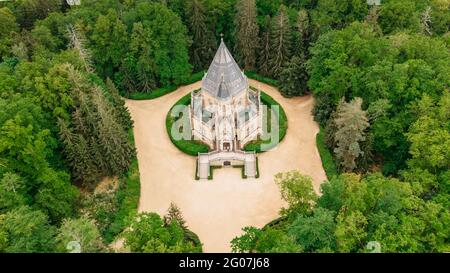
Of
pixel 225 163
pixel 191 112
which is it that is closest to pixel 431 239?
pixel 225 163

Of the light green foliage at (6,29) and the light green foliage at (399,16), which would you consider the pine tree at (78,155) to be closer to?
the light green foliage at (6,29)

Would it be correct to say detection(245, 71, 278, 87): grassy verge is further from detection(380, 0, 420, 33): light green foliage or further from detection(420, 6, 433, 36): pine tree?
detection(420, 6, 433, 36): pine tree

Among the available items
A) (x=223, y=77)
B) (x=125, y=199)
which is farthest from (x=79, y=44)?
(x=125, y=199)

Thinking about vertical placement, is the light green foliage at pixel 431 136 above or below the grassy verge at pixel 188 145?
above

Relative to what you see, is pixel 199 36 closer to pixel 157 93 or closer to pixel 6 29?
pixel 157 93

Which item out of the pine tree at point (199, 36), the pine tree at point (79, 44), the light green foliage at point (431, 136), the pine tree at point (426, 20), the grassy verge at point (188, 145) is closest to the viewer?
the light green foliage at point (431, 136)

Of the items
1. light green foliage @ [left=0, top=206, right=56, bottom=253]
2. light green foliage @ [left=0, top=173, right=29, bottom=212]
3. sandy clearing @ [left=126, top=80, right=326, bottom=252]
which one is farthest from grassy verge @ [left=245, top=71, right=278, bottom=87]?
light green foliage @ [left=0, top=206, right=56, bottom=253]

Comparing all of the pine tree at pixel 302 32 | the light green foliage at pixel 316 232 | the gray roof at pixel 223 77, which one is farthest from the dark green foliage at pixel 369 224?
the pine tree at pixel 302 32

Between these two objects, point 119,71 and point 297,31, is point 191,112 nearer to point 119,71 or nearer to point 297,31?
point 119,71
